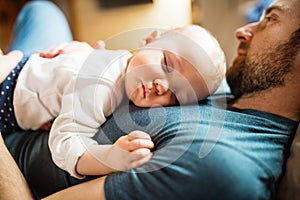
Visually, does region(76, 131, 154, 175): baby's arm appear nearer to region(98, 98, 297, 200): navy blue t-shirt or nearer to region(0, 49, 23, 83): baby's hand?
region(98, 98, 297, 200): navy blue t-shirt

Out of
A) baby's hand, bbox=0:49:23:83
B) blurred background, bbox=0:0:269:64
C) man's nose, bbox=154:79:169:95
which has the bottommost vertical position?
blurred background, bbox=0:0:269:64

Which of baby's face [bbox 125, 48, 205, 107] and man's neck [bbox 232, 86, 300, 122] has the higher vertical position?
baby's face [bbox 125, 48, 205, 107]

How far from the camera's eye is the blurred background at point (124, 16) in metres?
2.73

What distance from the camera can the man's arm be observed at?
87 cm

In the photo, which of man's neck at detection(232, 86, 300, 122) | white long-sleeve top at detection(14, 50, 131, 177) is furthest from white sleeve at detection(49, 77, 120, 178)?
man's neck at detection(232, 86, 300, 122)

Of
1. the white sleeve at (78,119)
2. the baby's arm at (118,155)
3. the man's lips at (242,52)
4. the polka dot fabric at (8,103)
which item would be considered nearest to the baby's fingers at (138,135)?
the baby's arm at (118,155)

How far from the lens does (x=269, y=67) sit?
3.80ft

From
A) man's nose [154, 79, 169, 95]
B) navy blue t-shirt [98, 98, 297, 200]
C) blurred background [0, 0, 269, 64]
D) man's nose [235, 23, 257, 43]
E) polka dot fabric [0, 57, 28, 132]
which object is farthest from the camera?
blurred background [0, 0, 269, 64]

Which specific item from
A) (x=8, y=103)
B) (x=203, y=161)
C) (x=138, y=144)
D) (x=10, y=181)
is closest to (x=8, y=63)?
(x=8, y=103)

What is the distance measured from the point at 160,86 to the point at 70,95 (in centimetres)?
21

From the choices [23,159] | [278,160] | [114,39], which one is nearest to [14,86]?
[23,159]

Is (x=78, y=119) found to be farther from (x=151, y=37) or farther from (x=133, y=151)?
(x=151, y=37)

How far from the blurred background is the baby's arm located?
5.67ft

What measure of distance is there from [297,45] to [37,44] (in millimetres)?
884
